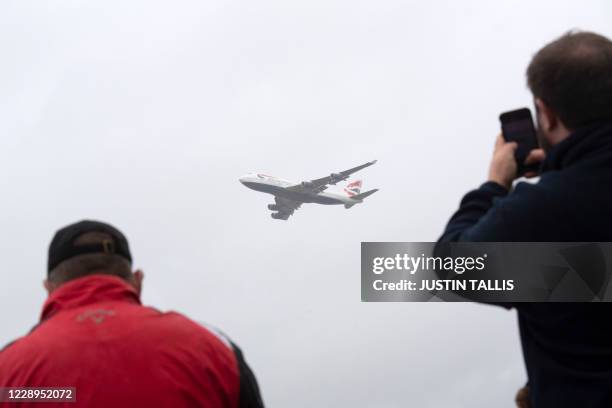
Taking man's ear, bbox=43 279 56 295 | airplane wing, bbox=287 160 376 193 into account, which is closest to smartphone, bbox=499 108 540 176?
man's ear, bbox=43 279 56 295

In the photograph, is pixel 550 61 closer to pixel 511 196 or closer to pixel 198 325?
pixel 511 196

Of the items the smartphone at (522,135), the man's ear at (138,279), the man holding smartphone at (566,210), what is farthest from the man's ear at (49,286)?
the smartphone at (522,135)

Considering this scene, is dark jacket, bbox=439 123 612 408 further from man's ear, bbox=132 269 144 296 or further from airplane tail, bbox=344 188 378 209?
airplane tail, bbox=344 188 378 209

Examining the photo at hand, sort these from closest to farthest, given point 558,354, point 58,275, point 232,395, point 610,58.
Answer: point 558,354
point 610,58
point 232,395
point 58,275

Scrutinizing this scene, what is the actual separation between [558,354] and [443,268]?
64 cm

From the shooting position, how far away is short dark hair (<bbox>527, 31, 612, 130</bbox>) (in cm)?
288

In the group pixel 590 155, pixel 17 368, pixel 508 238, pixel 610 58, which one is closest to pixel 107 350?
pixel 17 368

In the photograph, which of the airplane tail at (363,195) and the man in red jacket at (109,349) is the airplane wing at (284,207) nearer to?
the airplane tail at (363,195)

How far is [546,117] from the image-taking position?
3029 mm

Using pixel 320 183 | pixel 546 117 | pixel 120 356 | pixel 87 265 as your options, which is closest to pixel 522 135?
pixel 546 117

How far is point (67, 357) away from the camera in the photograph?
9.68 feet

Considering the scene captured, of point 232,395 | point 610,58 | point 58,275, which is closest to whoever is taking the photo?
point 610,58

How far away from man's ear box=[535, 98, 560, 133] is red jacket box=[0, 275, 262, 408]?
1973 mm

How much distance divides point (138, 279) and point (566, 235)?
239cm
